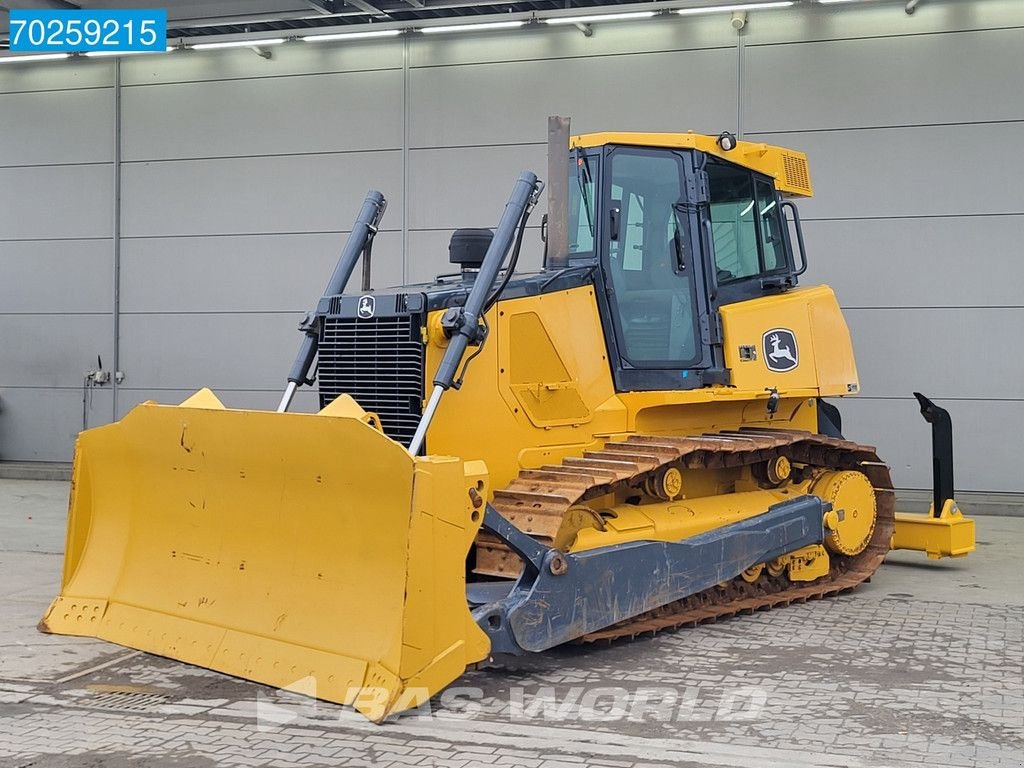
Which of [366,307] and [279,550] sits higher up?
[366,307]

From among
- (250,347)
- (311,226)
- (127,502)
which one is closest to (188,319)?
(250,347)

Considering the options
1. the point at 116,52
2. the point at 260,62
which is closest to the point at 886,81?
the point at 260,62

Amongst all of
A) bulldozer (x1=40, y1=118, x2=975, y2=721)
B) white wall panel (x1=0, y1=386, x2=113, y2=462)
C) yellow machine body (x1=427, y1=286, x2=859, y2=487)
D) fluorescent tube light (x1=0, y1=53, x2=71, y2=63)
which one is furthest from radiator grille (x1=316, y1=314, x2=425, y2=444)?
fluorescent tube light (x1=0, y1=53, x2=71, y2=63)

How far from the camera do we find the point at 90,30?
14.3 meters

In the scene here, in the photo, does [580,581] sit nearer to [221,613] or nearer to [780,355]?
[221,613]

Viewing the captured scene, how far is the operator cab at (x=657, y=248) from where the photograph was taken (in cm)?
737

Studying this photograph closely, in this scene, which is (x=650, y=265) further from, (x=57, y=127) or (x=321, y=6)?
(x=57, y=127)

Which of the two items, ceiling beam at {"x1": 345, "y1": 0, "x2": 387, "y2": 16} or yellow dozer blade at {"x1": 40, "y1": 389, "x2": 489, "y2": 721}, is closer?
yellow dozer blade at {"x1": 40, "y1": 389, "x2": 489, "y2": 721}

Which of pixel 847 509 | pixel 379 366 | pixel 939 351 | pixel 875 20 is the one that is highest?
pixel 875 20

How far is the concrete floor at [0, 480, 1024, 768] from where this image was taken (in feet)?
15.5

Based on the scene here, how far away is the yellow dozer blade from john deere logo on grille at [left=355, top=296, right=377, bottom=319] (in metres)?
0.87

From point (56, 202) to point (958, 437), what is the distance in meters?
12.0

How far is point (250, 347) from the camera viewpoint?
49.0ft

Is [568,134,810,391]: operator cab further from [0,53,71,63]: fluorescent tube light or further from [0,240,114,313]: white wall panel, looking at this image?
[0,53,71,63]: fluorescent tube light
